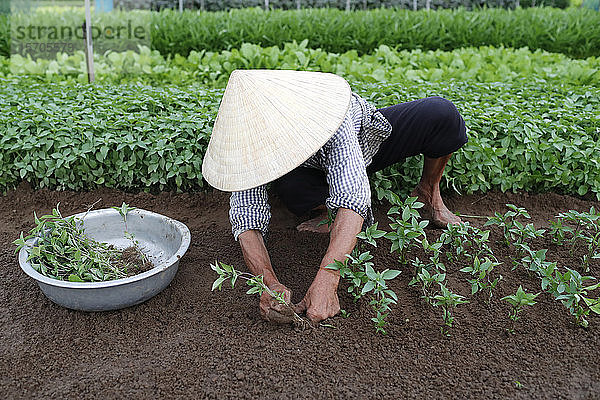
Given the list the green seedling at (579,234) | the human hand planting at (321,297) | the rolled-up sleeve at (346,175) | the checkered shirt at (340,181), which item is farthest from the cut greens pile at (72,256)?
the green seedling at (579,234)

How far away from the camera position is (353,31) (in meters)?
6.68

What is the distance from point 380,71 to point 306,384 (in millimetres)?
2805

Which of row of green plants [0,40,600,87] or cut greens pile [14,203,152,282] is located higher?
row of green plants [0,40,600,87]

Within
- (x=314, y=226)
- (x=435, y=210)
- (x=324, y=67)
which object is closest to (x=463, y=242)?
(x=435, y=210)

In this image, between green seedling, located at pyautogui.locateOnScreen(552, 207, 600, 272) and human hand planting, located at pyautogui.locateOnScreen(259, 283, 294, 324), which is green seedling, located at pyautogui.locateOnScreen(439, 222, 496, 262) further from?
human hand planting, located at pyautogui.locateOnScreen(259, 283, 294, 324)

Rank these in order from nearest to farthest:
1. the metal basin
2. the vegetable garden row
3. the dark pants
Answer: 1. the vegetable garden row
2. the metal basin
3. the dark pants

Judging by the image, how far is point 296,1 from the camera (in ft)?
39.1

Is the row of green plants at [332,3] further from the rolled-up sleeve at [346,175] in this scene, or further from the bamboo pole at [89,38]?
the rolled-up sleeve at [346,175]

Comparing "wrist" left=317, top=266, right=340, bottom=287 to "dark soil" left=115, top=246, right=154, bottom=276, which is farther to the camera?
"dark soil" left=115, top=246, right=154, bottom=276

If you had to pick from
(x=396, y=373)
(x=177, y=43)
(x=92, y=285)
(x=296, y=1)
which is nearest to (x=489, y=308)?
(x=396, y=373)

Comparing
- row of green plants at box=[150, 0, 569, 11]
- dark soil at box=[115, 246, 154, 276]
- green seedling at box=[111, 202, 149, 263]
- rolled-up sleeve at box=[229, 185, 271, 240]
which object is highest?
row of green plants at box=[150, 0, 569, 11]

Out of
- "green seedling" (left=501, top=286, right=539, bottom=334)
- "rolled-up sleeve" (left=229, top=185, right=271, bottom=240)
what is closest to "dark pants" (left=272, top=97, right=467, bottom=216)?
"rolled-up sleeve" (left=229, top=185, right=271, bottom=240)

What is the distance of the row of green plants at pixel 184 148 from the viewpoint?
301cm

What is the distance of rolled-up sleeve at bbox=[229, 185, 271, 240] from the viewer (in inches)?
84.7
